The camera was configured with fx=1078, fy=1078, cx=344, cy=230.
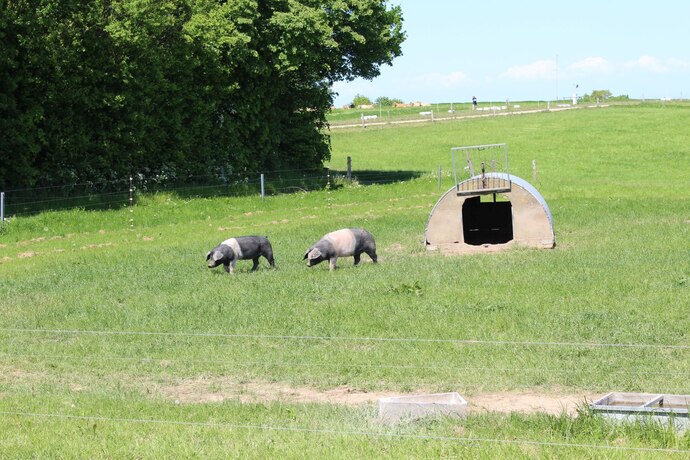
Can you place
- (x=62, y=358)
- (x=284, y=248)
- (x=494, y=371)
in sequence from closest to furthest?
(x=494, y=371), (x=62, y=358), (x=284, y=248)

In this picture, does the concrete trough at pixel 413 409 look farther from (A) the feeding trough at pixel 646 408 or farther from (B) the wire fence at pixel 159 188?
(B) the wire fence at pixel 159 188

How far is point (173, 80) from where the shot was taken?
40750mm

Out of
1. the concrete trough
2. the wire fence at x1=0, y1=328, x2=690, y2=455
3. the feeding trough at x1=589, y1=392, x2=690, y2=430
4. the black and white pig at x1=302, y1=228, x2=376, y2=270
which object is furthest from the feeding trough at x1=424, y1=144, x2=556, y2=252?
the concrete trough

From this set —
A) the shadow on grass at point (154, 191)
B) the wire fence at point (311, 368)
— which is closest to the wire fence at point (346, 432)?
the wire fence at point (311, 368)

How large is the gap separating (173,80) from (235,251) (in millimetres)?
19415

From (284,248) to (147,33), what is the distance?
44.9ft

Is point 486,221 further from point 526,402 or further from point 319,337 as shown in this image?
point 526,402

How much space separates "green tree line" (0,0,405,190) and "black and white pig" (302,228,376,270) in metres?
15.0

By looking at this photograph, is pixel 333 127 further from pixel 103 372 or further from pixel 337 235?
pixel 103 372

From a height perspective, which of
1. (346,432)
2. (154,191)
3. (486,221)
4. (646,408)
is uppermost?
(154,191)

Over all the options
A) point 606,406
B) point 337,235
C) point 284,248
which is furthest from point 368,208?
point 606,406

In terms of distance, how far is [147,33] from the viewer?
1469 inches

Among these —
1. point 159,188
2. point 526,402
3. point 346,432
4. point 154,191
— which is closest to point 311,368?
point 526,402

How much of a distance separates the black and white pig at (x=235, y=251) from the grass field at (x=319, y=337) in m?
0.40
